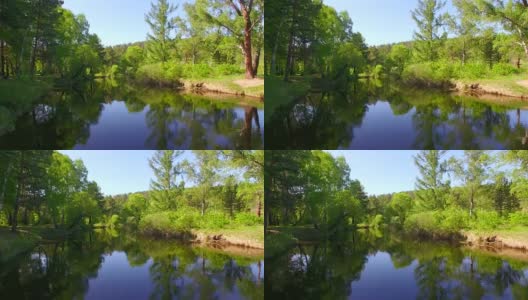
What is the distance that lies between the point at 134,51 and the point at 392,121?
3.63m

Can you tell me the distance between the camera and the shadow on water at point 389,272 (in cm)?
409

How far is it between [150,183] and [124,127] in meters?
0.79

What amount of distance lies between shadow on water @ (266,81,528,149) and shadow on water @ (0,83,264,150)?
18.2 inches

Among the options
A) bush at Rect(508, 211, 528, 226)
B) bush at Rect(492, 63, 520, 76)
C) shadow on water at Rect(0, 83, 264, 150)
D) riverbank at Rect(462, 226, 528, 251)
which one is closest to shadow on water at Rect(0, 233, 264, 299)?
shadow on water at Rect(0, 83, 264, 150)

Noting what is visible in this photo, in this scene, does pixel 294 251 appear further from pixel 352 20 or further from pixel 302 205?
pixel 352 20

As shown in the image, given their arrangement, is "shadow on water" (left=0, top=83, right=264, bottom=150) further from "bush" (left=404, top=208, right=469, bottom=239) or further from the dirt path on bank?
"bush" (left=404, top=208, right=469, bottom=239)

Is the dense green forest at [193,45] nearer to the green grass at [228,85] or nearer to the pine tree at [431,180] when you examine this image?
the green grass at [228,85]

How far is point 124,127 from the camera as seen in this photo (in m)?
4.84

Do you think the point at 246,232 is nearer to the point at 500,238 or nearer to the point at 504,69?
the point at 500,238

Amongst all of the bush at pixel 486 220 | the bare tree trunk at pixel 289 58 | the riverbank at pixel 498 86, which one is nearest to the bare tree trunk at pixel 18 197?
the bare tree trunk at pixel 289 58

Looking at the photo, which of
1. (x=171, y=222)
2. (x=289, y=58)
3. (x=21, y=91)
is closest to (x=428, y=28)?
(x=289, y=58)

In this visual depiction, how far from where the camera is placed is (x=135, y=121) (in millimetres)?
4895

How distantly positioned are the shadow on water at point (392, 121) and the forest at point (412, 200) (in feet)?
0.56

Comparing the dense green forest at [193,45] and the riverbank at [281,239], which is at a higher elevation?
the dense green forest at [193,45]
